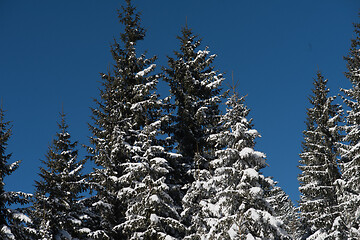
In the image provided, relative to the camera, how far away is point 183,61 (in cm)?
2634

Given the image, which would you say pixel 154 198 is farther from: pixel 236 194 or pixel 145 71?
pixel 145 71

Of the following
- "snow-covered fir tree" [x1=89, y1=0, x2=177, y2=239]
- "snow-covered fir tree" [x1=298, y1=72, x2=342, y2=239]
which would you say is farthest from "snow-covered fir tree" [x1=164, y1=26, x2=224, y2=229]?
"snow-covered fir tree" [x1=298, y1=72, x2=342, y2=239]

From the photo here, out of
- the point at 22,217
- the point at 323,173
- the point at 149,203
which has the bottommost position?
the point at 22,217

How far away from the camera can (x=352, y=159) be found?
2267cm

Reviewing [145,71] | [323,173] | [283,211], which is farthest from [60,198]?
[283,211]

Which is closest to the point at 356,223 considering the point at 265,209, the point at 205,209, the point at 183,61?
the point at 265,209

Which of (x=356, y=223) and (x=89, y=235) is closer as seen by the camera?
(x=89, y=235)

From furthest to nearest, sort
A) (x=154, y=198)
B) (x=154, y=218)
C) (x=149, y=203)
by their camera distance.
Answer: (x=149, y=203)
(x=154, y=198)
(x=154, y=218)

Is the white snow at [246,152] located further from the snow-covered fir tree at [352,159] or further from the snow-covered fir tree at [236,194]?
the snow-covered fir tree at [352,159]

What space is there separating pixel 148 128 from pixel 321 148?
13.5 meters

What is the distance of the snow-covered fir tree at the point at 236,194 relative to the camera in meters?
15.7

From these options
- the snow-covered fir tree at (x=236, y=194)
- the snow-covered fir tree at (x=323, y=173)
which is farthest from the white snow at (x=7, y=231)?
the snow-covered fir tree at (x=323, y=173)

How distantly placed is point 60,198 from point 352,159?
1930 centimetres

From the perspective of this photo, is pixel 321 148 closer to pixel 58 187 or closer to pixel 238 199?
pixel 238 199
